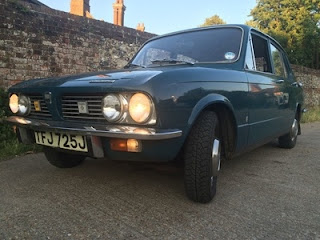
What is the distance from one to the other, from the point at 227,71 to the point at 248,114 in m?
0.49

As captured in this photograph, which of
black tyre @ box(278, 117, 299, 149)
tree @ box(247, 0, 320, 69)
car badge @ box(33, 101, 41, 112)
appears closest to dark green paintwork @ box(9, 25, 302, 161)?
car badge @ box(33, 101, 41, 112)

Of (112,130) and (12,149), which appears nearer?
(112,130)

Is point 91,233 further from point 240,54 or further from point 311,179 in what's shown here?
point 311,179

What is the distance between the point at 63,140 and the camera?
2295mm

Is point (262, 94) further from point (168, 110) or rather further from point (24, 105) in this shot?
point (24, 105)

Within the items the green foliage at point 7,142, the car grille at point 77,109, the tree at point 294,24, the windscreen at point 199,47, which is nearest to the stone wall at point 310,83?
the tree at point 294,24

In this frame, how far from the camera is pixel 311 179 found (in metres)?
3.14

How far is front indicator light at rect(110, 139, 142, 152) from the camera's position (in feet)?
6.57

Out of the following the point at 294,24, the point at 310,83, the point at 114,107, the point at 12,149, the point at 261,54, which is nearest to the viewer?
the point at 114,107

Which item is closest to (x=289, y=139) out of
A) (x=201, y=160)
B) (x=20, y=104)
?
(x=201, y=160)

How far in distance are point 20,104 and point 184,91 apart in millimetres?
1497

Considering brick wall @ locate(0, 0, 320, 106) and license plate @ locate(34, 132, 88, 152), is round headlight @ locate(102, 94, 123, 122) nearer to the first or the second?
license plate @ locate(34, 132, 88, 152)

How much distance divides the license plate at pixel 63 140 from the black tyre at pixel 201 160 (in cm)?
75

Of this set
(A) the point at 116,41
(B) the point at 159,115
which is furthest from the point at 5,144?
(A) the point at 116,41
